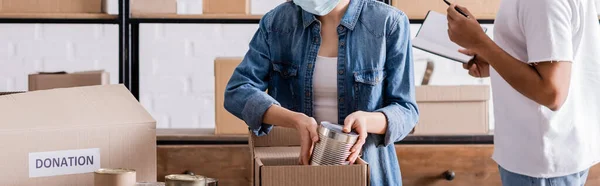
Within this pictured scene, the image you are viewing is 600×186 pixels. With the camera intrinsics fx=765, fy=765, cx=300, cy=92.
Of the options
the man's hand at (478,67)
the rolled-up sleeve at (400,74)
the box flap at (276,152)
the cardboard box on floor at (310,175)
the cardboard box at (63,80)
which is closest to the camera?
the cardboard box on floor at (310,175)

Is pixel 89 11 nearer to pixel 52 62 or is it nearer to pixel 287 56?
pixel 52 62

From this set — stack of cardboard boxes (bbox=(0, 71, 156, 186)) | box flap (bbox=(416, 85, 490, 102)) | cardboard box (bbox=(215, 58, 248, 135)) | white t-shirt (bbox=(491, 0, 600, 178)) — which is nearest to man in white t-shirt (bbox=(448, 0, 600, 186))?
white t-shirt (bbox=(491, 0, 600, 178))

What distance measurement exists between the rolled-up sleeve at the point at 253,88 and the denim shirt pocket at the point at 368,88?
0.20 m

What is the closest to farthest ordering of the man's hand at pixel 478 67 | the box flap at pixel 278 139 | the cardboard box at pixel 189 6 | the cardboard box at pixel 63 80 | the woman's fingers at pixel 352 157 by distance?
the woman's fingers at pixel 352 157
the box flap at pixel 278 139
the man's hand at pixel 478 67
the cardboard box at pixel 63 80
the cardboard box at pixel 189 6

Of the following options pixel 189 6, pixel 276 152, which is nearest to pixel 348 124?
pixel 276 152

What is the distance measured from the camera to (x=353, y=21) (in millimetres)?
1607

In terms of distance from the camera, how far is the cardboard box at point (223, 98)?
2.69 meters

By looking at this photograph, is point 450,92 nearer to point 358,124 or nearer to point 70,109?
point 358,124

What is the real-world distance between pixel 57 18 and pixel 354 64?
5.07 feet

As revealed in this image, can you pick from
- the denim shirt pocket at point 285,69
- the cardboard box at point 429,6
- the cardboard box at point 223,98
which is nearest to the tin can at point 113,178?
the denim shirt pocket at point 285,69

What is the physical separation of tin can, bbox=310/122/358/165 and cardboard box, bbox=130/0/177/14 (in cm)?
170

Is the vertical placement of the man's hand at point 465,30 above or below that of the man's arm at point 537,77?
above

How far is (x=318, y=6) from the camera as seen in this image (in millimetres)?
1617

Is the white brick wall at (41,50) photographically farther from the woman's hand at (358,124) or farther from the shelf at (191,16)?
the woman's hand at (358,124)
